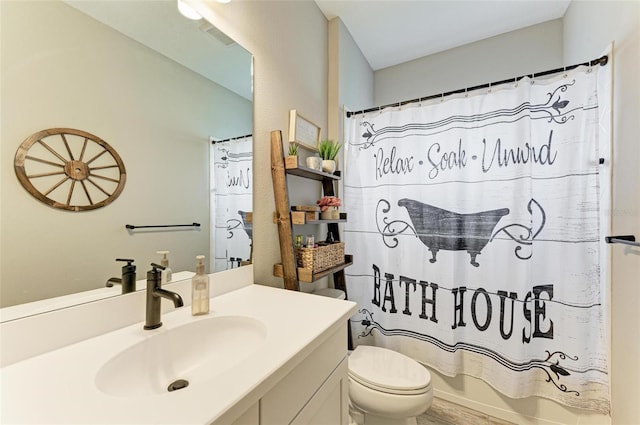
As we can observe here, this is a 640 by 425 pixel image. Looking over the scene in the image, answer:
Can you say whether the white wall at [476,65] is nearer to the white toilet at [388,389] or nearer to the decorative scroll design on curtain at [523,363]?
the decorative scroll design on curtain at [523,363]

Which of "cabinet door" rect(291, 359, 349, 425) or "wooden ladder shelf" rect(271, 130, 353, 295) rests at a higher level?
"wooden ladder shelf" rect(271, 130, 353, 295)

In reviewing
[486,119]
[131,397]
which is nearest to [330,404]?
[131,397]

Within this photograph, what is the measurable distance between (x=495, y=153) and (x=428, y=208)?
0.47 metres

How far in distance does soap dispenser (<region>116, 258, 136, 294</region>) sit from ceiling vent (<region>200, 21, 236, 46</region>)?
906 mm

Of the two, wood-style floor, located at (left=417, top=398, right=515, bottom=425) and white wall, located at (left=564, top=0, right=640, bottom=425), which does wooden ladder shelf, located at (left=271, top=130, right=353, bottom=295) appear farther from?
white wall, located at (left=564, top=0, right=640, bottom=425)

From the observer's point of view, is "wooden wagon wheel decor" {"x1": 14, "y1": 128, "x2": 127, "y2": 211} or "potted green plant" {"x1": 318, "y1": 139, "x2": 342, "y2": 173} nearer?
"wooden wagon wheel decor" {"x1": 14, "y1": 128, "x2": 127, "y2": 211}

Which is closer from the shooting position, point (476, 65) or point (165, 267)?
point (165, 267)

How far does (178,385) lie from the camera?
27.5 inches

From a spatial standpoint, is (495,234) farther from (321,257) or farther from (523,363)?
(321,257)

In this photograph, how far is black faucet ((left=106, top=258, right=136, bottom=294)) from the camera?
77 centimetres

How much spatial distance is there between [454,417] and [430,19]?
8.58ft

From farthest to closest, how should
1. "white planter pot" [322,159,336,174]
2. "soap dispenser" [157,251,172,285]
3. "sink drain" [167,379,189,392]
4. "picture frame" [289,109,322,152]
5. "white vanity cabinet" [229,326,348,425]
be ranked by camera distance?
"white planter pot" [322,159,336,174]
"picture frame" [289,109,322,152]
"soap dispenser" [157,251,172,285]
"sink drain" [167,379,189,392]
"white vanity cabinet" [229,326,348,425]

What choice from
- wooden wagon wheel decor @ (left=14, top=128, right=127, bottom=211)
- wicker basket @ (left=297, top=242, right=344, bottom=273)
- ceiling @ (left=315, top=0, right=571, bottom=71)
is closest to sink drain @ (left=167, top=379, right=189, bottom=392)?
wooden wagon wheel decor @ (left=14, top=128, right=127, bottom=211)

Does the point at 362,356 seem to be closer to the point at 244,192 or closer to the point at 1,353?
the point at 244,192
